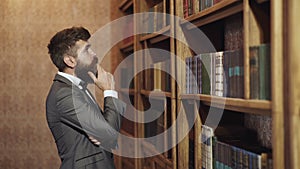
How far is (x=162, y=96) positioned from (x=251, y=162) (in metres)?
1.19

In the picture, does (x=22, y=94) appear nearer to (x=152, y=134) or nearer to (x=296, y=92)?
(x=152, y=134)

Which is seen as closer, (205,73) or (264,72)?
(264,72)

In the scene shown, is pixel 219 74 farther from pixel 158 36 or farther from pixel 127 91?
pixel 127 91

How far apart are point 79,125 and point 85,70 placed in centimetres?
46

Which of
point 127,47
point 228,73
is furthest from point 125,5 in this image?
point 228,73

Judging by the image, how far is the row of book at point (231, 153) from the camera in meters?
1.57

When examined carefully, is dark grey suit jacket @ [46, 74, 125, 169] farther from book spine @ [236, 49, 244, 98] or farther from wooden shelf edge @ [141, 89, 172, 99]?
book spine @ [236, 49, 244, 98]

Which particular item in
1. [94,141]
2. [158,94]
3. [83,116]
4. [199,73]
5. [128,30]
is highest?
[128,30]

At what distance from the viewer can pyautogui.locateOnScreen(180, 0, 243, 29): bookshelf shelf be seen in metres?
1.70

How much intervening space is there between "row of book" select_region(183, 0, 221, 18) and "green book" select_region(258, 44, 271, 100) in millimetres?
533

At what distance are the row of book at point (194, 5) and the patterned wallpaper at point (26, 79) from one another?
2031 millimetres

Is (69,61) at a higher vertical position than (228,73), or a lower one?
higher

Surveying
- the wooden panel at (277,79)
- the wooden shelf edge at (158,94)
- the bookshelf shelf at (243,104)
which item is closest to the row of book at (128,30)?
the wooden shelf edge at (158,94)

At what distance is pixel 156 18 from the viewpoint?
113 inches
